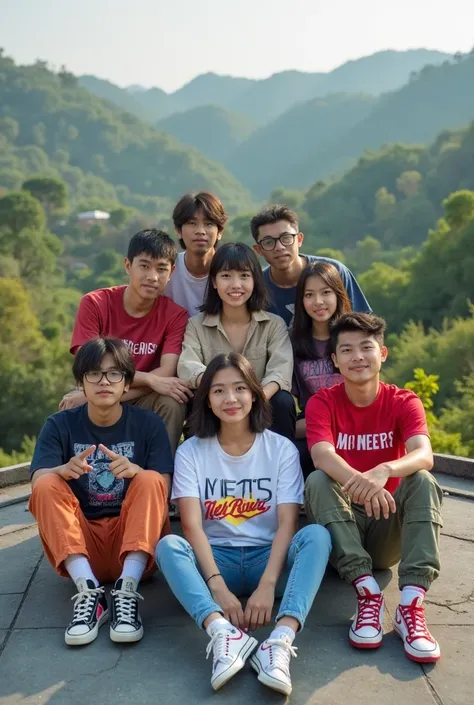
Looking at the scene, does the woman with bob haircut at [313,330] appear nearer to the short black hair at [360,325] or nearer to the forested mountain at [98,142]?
the short black hair at [360,325]

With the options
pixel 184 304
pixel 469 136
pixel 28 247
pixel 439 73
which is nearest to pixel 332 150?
pixel 439 73

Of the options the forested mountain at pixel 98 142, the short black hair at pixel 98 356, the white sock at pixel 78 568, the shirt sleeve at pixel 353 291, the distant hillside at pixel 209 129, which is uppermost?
the distant hillside at pixel 209 129

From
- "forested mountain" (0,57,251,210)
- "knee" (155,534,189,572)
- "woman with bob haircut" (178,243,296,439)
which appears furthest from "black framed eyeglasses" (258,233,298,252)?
"forested mountain" (0,57,251,210)

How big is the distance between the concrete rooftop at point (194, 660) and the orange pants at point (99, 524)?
27cm

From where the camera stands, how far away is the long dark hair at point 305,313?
3.77 meters

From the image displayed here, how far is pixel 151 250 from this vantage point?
12.7 ft

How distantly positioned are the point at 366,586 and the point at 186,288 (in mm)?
2174

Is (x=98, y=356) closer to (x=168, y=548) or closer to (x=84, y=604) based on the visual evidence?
(x=168, y=548)

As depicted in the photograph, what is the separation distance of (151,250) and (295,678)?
2192 millimetres

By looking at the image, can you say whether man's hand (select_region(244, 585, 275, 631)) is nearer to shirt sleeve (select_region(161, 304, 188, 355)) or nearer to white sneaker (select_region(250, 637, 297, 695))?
white sneaker (select_region(250, 637, 297, 695))

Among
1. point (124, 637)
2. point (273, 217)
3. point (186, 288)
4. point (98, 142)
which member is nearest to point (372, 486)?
point (124, 637)

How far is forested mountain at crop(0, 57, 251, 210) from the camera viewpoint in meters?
105

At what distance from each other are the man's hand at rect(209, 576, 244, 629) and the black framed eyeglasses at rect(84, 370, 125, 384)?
941mm

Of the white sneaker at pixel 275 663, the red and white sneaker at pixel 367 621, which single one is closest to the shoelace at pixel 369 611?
the red and white sneaker at pixel 367 621
